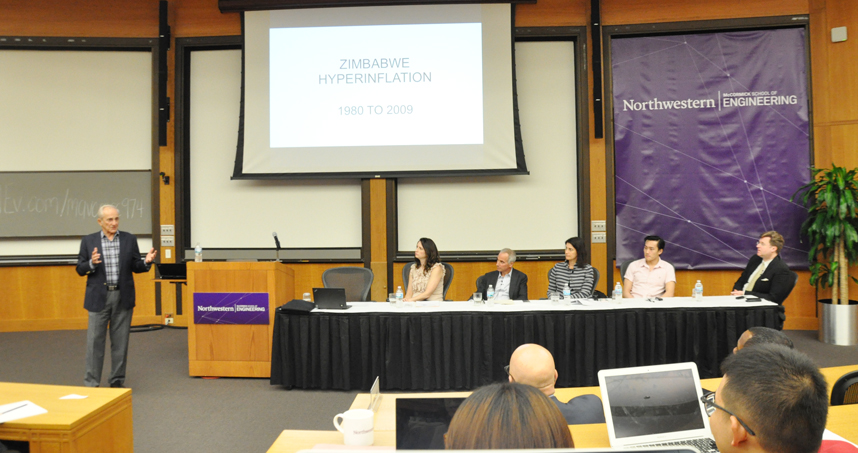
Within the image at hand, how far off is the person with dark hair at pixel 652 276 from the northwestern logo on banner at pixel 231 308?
10.5 ft

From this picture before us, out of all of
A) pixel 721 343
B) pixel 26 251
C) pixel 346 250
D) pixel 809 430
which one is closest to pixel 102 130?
pixel 26 251

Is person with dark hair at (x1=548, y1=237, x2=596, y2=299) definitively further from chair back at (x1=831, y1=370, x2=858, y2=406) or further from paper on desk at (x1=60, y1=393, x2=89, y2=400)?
paper on desk at (x1=60, y1=393, x2=89, y2=400)

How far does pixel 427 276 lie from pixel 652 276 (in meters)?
2.07

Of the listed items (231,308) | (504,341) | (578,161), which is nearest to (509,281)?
(504,341)

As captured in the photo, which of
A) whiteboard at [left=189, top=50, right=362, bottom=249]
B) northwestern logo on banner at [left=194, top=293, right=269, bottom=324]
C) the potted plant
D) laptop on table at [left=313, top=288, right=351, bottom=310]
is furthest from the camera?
whiteboard at [left=189, top=50, right=362, bottom=249]

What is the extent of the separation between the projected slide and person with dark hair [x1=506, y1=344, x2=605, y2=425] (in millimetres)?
4620

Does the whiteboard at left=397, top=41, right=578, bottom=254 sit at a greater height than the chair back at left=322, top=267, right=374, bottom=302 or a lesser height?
greater

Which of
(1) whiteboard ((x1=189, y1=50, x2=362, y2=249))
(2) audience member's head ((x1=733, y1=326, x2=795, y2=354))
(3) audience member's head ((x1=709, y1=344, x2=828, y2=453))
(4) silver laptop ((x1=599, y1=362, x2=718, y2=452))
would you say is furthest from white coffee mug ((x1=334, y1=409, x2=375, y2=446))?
(1) whiteboard ((x1=189, y1=50, x2=362, y2=249))

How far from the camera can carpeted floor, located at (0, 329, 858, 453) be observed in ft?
10.8

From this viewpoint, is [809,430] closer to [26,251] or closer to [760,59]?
[760,59]

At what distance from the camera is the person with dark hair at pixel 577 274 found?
15.8 feet

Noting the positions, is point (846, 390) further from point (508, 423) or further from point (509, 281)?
point (509, 281)

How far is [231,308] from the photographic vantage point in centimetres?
445

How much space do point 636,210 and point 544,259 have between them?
48.9 inches
